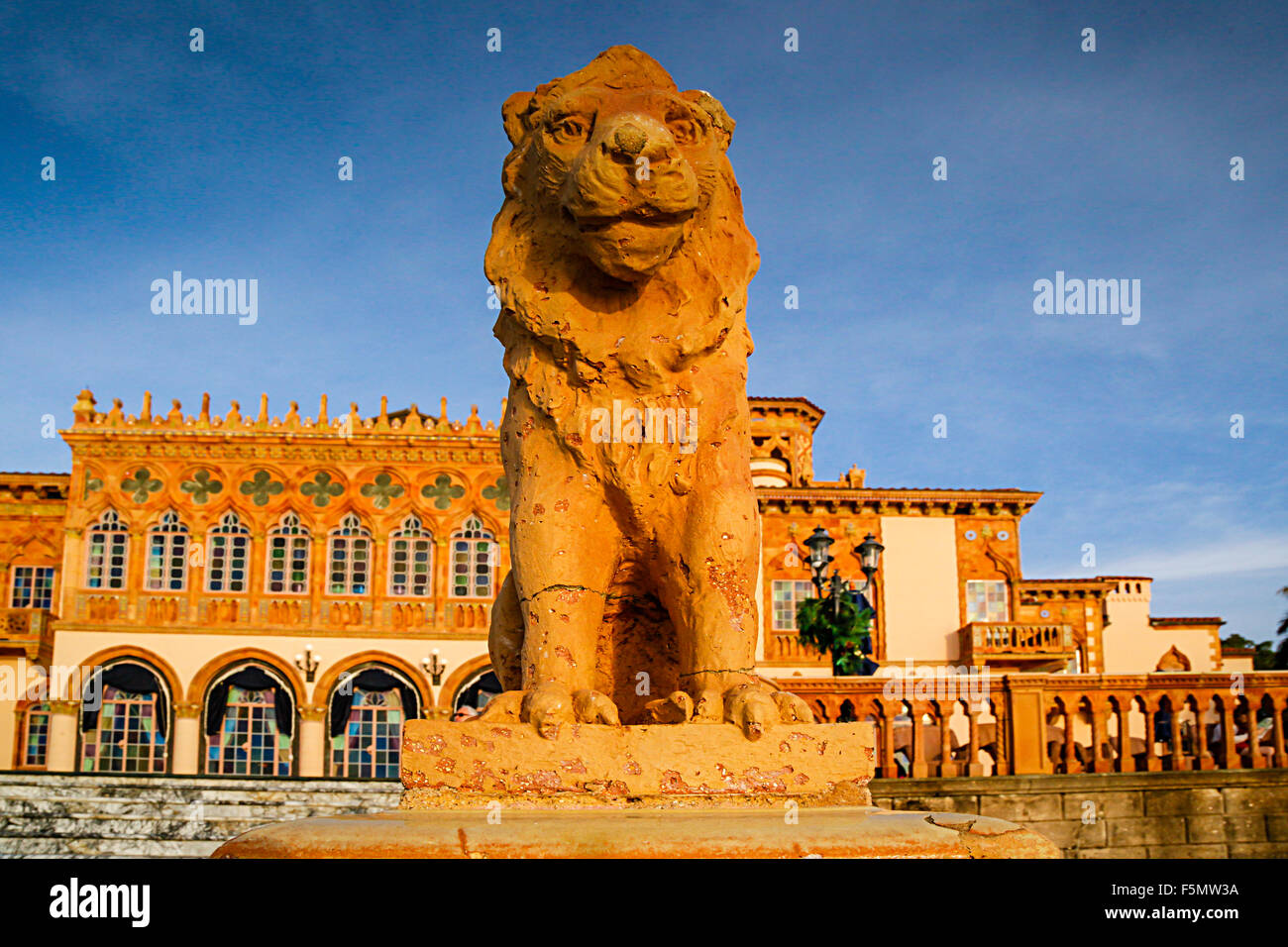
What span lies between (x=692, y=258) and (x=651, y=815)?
1491 millimetres

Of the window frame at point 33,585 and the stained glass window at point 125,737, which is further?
the window frame at point 33,585

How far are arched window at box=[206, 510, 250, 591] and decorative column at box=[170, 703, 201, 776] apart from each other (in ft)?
8.46

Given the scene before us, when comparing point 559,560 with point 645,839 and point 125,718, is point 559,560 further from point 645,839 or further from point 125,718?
point 125,718

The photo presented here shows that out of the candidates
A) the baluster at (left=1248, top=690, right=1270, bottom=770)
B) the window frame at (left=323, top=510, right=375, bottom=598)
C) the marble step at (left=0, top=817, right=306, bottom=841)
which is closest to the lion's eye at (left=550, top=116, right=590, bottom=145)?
the marble step at (left=0, top=817, right=306, bottom=841)

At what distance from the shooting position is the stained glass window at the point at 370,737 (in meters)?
25.3

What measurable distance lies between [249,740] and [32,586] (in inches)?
238

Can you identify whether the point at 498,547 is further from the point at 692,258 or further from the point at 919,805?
the point at 692,258

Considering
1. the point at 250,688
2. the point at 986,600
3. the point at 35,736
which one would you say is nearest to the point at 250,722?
the point at 250,688

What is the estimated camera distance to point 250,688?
25.8 m

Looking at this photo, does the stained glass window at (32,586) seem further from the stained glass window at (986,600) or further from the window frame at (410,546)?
the stained glass window at (986,600)

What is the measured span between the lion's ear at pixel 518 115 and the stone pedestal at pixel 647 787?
1.69 meters

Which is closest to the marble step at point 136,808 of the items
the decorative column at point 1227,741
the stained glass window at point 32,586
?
the decorative column at point 1227,741

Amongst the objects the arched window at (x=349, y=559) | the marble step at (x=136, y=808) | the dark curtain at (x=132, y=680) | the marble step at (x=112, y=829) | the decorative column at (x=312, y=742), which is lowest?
the decorative column at (x=312, y=742)
